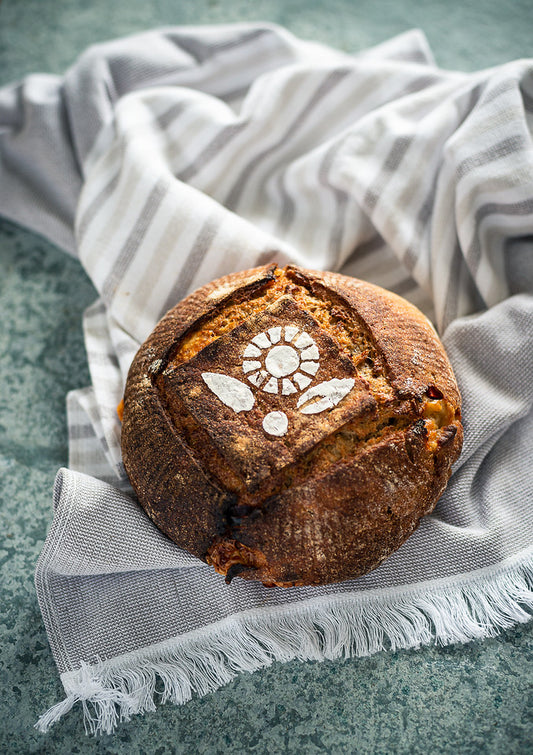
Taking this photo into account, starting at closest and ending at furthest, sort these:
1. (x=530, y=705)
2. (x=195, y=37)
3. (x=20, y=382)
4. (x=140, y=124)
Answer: (x=530, y=705)
(x=20, y=382)
(x=140, y=124)
(x=195, y=37)

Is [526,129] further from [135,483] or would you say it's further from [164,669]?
[164,669]

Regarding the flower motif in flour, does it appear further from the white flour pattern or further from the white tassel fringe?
the white tassel fringe

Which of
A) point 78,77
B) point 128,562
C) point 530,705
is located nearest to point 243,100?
point 78,77

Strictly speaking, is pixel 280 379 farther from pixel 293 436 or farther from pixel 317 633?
pixel 317 633

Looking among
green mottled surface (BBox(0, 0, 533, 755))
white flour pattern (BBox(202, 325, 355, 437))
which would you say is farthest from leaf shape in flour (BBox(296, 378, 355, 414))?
green mottled surface (BBox(0, 0, 533, 755))

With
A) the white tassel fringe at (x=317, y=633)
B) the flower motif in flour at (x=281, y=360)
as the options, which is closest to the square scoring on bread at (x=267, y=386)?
the flower motif in flour at (x=281, y=360)
